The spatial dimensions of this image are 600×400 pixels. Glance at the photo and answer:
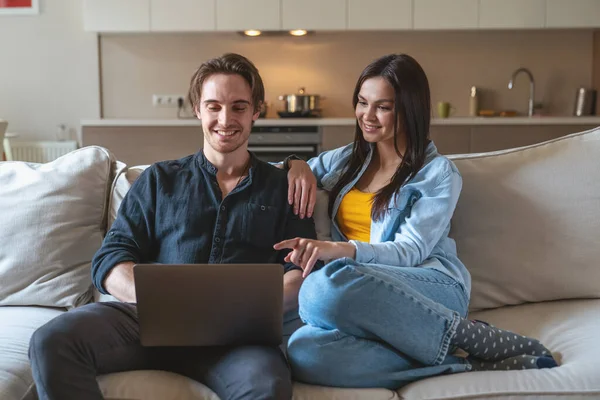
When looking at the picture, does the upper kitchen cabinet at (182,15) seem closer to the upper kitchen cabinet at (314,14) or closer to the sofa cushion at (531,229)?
the upper kitchen cabinet at (314,14)

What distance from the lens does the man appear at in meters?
1.67

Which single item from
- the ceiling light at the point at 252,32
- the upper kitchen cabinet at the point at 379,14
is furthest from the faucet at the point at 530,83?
the ceiling light at the point at 252,32

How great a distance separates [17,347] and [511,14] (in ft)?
14.3

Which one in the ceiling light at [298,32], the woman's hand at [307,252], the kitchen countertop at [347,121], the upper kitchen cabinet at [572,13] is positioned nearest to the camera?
the woman's hand at [307,252]

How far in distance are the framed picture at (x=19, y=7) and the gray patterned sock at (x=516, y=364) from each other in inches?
188

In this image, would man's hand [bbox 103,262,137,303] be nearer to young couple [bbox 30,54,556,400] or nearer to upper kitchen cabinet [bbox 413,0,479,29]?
young couple [bbox 30,54,556,400]

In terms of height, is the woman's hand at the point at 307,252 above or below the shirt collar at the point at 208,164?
below

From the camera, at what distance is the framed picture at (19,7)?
5500mm

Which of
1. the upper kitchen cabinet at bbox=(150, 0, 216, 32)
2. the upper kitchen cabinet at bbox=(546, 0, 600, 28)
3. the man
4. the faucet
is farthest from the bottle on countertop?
the man

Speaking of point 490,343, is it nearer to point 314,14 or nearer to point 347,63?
point 314,14

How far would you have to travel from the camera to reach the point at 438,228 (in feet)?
6.46

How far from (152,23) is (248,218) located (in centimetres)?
361

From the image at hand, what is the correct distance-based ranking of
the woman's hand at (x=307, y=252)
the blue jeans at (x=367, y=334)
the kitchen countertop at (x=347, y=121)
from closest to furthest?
1. the blue jeans at (x=367, y=334)
2. the woman's hand at (x=307, y=252)
3. the kitchen countertop at (x=347, y=121)

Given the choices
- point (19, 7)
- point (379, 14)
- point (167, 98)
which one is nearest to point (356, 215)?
point (379, 14)
